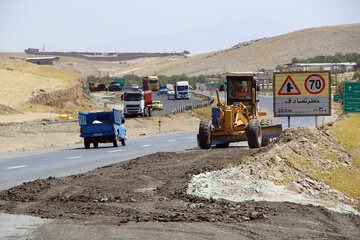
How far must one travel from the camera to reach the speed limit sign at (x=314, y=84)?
32.8 meters

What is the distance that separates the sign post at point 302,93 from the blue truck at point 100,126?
8.51 m

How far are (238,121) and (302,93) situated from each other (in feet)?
23.7

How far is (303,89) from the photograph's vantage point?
33312 millimetres

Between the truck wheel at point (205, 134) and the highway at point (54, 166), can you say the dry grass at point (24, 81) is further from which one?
the truck wheel at point (205, 134)

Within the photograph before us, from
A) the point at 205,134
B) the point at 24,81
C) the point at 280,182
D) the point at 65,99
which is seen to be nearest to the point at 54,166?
the point at 205,134

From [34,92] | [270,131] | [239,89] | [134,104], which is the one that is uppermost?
[239,89]

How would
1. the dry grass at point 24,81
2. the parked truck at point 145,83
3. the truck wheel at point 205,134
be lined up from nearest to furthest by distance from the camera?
the truck wheel at point 205,134 < the dry grass at point 24,81 < the parked truck at point 145,83

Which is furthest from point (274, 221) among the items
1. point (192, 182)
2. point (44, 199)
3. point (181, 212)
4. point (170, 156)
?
point (170, 156)

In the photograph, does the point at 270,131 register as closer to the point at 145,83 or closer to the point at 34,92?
the point at 34,92

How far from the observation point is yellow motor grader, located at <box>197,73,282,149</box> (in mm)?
26641

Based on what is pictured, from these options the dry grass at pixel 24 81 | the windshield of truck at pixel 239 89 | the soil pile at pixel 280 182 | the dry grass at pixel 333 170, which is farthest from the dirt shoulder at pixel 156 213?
the dry grass at pixel 24 81

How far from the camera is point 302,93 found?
109 feet

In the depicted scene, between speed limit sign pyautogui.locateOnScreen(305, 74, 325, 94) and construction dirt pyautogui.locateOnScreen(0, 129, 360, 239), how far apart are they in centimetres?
1749

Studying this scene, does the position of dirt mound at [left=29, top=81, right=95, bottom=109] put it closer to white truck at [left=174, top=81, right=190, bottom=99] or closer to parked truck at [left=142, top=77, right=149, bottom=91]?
white truck at [left=174, top=81, right=190, bottom=99]
